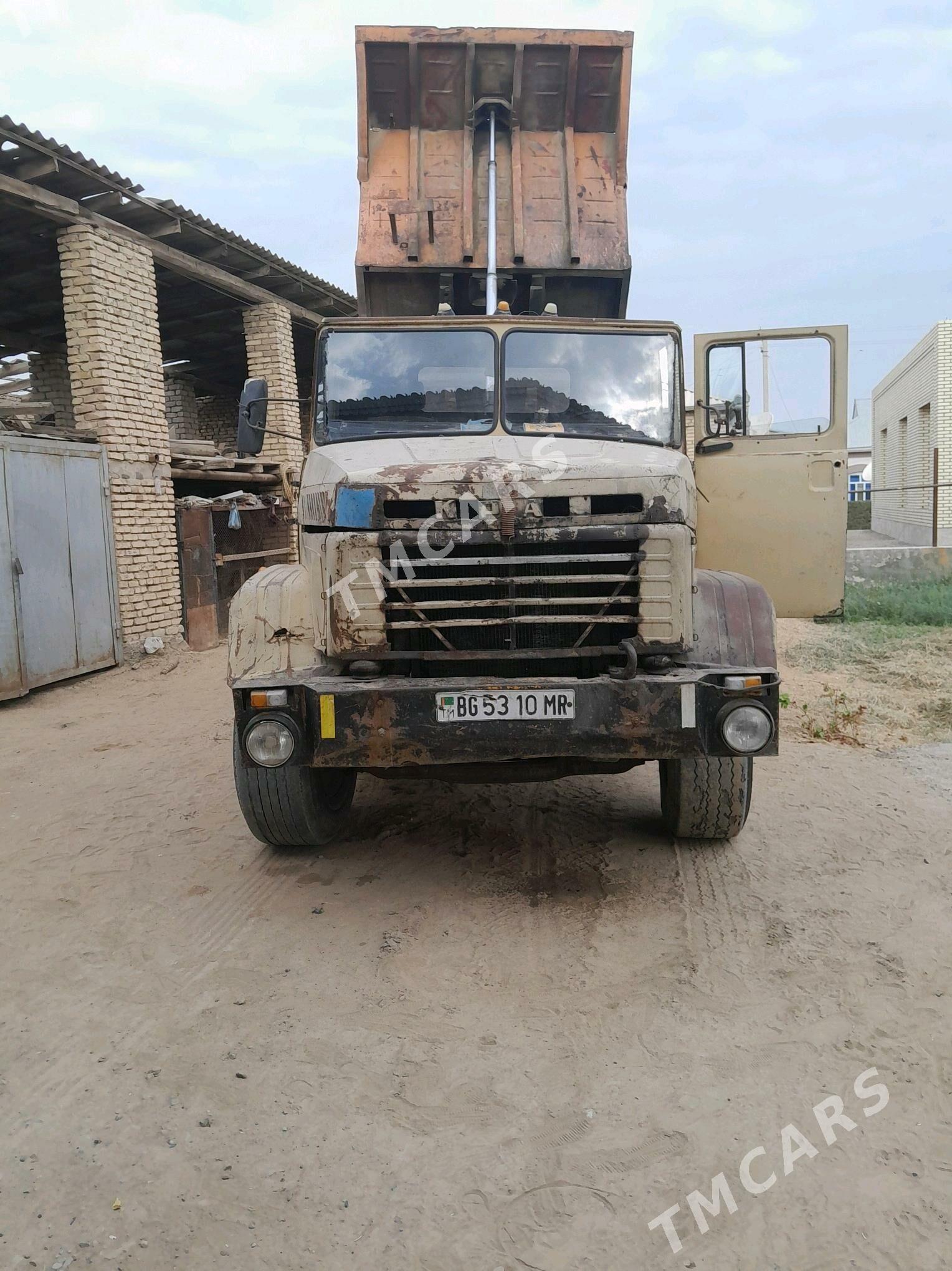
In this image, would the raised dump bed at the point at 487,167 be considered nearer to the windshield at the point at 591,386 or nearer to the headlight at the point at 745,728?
the windshield at the point at 591,386

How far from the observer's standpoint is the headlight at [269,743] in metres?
3.38

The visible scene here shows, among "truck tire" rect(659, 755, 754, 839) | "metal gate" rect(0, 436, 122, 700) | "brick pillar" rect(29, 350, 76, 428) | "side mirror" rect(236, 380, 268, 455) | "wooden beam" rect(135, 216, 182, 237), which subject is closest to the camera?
"truck tire" rect(659, 755, 754, 839)

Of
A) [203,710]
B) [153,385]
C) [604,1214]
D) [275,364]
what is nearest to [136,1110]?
[604,1214]

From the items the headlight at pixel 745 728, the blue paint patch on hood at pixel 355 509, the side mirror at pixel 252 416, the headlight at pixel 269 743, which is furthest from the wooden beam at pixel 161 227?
the headlight at pixel 745 728

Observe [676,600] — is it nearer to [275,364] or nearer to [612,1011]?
[612,1011]

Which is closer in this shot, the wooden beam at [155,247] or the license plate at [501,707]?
the license plate at [501,707]

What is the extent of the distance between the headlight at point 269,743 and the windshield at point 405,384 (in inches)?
58.0

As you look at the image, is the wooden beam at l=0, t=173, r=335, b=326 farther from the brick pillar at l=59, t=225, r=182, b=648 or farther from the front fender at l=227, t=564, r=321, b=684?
the front fender at l=227, t=564, r=321, b=684

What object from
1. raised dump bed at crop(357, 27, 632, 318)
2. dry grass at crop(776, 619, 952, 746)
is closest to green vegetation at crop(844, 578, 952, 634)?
dry grass at crop(776, 619, 952, 746)

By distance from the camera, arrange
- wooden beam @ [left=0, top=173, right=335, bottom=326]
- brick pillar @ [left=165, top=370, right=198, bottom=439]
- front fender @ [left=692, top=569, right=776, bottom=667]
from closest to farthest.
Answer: front fender @ [left=692, top=569, right=776, bottom=667]
wooden beam @ [left=0, top=173, right=335, bottom=326]
brick pillar @ [left=165, top=370, right=198, bottom=439]

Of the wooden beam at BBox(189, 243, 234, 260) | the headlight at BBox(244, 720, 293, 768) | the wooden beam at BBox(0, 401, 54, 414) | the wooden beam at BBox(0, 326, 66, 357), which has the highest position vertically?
the wooden beam at BBox(189, 243, 234, 260)

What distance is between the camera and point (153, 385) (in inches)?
386

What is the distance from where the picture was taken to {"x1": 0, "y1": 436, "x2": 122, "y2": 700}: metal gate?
303 inches

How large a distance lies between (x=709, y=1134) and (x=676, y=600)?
1845mm
